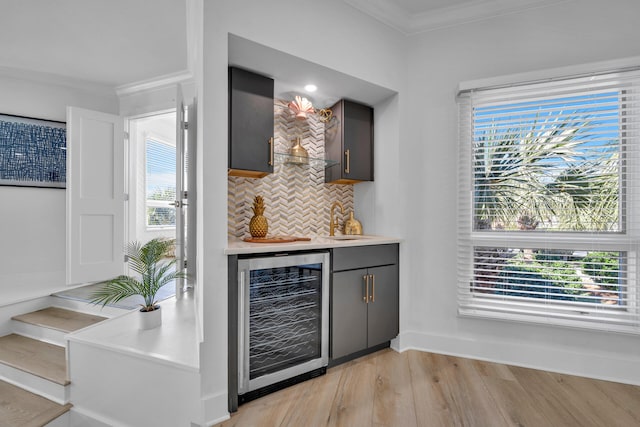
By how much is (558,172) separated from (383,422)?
6.81ft

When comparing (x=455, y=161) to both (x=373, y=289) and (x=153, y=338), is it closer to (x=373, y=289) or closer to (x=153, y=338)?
(x=373, y=289)

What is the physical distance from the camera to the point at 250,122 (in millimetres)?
2023

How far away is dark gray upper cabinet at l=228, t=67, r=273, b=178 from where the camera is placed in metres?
1.95

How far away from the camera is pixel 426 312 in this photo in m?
2.53

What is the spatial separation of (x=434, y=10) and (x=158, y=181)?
4.39m

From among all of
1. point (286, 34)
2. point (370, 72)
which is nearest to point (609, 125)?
point (370, 72)

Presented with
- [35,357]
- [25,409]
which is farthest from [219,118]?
[35,357]

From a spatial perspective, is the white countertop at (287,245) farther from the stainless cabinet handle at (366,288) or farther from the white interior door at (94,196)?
the white interior door at (94,196)

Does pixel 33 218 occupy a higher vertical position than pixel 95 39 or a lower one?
lower

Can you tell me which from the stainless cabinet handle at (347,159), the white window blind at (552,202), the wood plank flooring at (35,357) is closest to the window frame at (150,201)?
the wood plank flooring at (35,357)

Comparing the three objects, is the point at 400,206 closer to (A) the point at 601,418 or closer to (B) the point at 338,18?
(B) the point at 338,18

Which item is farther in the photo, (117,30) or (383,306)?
(117,30)

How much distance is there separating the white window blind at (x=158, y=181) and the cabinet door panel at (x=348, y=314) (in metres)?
3.57

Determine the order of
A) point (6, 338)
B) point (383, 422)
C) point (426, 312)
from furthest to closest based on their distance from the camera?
point (6, 338) < point (426, 312) < point (383, 422)
